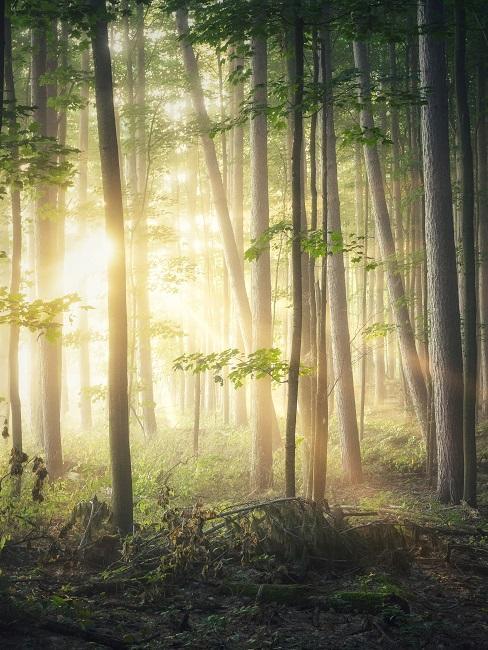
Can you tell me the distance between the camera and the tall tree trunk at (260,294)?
11.8 meters

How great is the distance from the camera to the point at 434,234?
31.8 ft

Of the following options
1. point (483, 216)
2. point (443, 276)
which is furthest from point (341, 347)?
point (483, 216)

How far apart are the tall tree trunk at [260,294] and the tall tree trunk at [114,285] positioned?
15.4ft

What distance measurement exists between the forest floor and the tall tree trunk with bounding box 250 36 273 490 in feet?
15.7

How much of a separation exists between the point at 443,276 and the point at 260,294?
13.4ft

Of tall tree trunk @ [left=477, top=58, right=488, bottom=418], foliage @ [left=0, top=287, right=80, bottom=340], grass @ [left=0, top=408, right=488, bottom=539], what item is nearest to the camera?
foliage @ [left=0, top=287, right=80, bottom=340]

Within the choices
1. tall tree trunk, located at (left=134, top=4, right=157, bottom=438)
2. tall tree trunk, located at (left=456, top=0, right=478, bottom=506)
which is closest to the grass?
tall tree trunk, located at (left=456, top=0, right=478, bottom=506)

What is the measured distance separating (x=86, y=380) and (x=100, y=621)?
705 inches

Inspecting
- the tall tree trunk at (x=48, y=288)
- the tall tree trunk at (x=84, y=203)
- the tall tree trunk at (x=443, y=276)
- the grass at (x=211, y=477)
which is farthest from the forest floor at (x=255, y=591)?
the tall tree trunk at (x=84, y=203)

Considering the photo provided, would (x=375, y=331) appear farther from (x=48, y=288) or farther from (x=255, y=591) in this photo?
(x=48, y=288)

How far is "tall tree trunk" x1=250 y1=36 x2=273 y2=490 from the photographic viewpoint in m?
11.8

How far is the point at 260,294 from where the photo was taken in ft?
39.5

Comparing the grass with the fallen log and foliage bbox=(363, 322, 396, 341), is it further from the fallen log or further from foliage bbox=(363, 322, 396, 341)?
the fallen log

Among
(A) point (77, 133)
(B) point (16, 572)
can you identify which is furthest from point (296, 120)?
(A) point (77, 133)
